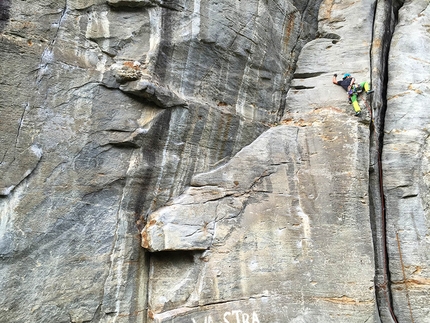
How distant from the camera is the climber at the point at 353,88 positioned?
655 cm

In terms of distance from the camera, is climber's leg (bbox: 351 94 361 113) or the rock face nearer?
the rock face

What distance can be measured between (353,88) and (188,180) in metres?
3.59

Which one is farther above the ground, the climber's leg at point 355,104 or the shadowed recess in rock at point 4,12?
the shadowed recess in rock at point 4,12

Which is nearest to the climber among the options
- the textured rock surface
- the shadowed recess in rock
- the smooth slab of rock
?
the smooth slab of rock

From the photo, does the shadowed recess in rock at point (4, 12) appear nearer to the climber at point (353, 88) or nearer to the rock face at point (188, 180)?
the rock face at point (188, 180)

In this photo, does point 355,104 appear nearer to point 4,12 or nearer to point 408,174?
point 408,174

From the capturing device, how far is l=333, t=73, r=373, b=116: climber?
6.55 meters

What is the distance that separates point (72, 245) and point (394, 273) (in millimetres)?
5414

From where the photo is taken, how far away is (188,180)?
19.8 ft

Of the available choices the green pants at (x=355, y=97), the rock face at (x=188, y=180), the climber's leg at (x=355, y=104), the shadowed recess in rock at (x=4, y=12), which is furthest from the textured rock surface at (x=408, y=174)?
the shadowed recess in rock at (x=4, y=12)

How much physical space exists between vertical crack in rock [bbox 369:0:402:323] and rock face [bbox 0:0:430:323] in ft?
0.11

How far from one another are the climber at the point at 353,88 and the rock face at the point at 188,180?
15 cm

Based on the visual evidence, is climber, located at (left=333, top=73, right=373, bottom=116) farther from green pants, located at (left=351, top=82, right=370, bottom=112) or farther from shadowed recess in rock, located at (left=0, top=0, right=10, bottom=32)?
shadowed recess in rock, located at (left=0, top=0, right=10, bottom=32)

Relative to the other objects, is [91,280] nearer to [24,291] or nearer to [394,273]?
[24,291]
